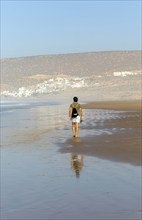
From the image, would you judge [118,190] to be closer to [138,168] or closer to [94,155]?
[138,168]

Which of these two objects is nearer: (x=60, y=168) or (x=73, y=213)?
(x=73, y=213)

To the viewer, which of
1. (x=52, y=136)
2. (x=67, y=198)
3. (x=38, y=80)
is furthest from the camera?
(x=38, y=80)

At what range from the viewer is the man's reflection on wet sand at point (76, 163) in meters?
8.72

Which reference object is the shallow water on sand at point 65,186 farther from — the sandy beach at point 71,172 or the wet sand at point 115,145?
the wet sand at point 115,145

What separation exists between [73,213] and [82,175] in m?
2.42

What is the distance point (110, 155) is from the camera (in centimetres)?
1070

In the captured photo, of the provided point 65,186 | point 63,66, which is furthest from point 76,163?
point 63,66

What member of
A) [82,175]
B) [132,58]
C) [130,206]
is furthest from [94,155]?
[132,58]

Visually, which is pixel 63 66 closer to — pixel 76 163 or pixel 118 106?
pixel 118 106

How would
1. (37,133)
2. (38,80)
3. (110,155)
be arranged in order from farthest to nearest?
(38,80), (37,133), (110,155)

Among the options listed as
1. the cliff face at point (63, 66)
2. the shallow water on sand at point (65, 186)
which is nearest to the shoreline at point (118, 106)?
the shallow water on sand at point (65, 186)

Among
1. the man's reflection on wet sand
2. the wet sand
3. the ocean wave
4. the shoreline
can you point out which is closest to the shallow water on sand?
the man's reflection on wet sand

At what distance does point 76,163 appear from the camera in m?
9.70

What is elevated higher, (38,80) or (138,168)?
(38,80)
